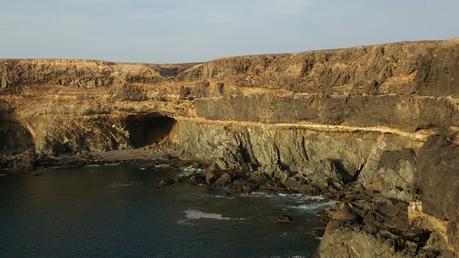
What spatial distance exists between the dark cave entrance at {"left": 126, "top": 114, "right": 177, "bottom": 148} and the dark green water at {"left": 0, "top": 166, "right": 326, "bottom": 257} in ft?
61.2

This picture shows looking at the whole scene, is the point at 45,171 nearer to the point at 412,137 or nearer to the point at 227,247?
the point at 227,247

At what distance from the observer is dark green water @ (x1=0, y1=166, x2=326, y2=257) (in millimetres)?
29766

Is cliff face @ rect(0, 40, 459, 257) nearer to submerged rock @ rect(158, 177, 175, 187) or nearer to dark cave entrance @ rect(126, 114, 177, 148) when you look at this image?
dark cave entrance @ rect(126, 114, 177, 148)

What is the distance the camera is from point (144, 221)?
35.6 m

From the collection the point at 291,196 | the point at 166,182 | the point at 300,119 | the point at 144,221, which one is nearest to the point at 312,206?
the point at 291,196

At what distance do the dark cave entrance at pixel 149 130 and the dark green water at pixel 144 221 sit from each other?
18649mm

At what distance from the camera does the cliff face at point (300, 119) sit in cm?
2566

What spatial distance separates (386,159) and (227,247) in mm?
16122

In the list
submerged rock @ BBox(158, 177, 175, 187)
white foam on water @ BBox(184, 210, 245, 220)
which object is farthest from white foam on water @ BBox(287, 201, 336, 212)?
submerged rock @ BBox(158, 177, 175, 187)

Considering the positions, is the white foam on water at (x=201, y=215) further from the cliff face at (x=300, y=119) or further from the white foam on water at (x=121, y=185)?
the white foam on water at (x=121, y=185)

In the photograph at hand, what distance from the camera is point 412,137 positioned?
37750mm

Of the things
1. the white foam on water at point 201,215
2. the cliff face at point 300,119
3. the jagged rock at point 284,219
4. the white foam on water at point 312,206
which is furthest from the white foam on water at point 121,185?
the jagged rock at point 284,219

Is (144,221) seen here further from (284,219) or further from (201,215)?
(284,219)

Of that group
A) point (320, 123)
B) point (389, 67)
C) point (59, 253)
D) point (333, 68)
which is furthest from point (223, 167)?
point (59, 253)
